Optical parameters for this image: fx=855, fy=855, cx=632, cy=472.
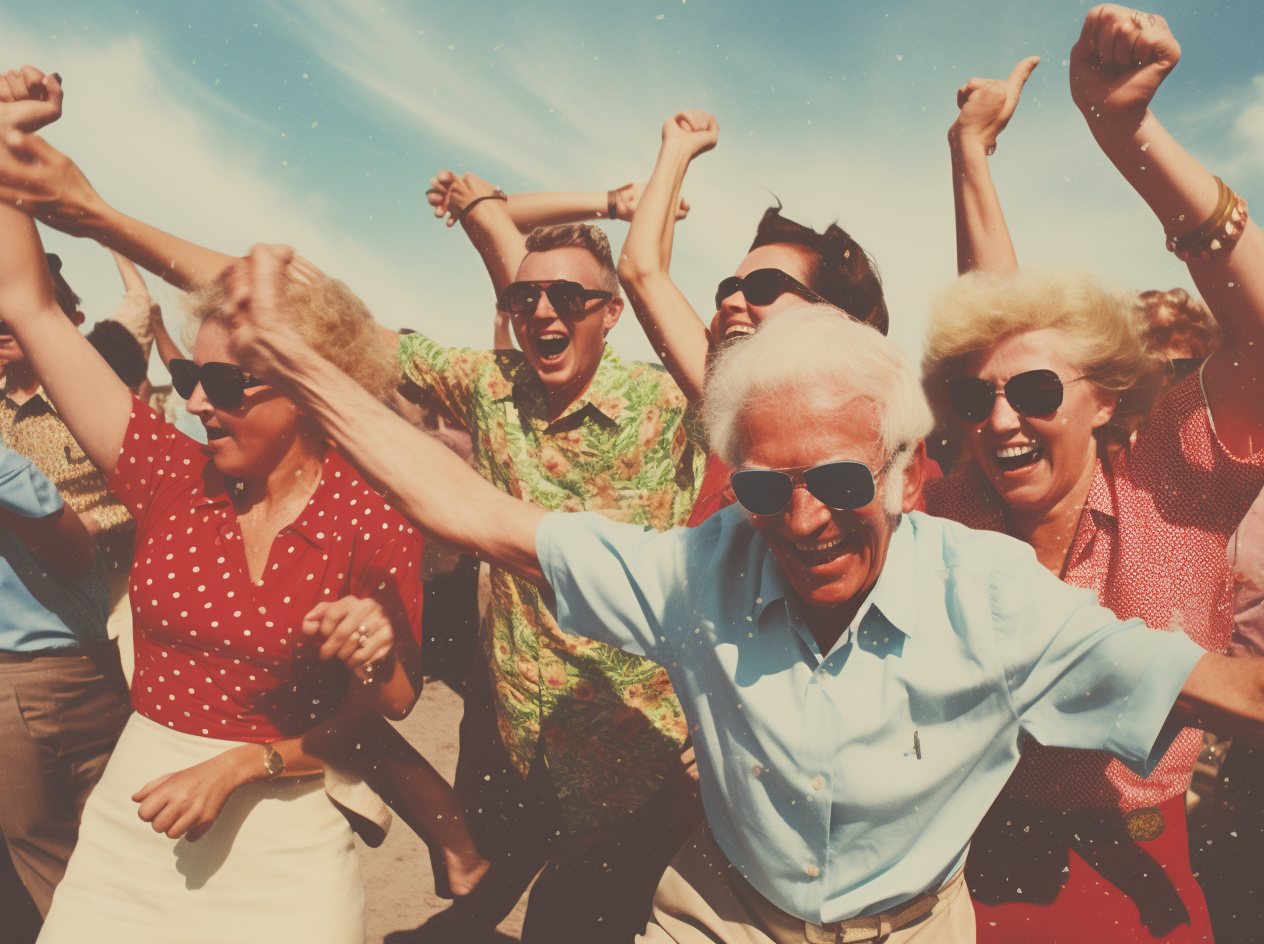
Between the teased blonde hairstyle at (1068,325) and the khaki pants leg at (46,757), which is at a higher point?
the teased blonde hairstyle at (1068,325)

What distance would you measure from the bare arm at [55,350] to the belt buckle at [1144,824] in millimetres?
2773

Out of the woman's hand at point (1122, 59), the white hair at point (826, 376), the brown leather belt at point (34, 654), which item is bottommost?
the brown leather belt at point (34, 654)

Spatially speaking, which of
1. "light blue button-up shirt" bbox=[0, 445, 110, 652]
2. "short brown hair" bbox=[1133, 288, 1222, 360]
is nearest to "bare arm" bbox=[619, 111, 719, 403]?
"short brown hair" bbox=[1133, 288, 1222, 360]

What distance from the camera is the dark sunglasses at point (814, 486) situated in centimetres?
153

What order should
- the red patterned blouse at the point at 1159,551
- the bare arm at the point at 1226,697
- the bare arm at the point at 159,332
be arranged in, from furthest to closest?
the bare arm at the point at 159,332, the red patterned blouse at the point at 1159,551, the bare arm at the point at 1226,697

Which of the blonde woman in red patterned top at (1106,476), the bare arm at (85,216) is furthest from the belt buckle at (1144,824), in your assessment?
the bare arm at (85,216)

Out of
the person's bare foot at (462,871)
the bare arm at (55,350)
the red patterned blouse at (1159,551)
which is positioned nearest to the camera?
the red patterned blouse at (1159,551)

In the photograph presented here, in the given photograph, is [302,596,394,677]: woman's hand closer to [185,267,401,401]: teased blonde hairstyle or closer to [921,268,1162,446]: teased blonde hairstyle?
[185,267,401,401]: teased blonde hairstyle

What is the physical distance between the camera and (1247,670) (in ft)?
4.73

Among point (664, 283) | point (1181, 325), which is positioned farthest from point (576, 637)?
point (1181, 325)

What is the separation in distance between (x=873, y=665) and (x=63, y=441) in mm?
3479

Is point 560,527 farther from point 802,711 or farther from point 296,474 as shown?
point 296,474

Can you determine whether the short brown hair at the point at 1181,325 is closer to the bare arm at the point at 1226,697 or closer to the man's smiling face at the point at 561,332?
the bare arm at the point at 1226,697

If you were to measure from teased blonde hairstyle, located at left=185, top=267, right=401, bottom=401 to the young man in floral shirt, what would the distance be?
598 mm
